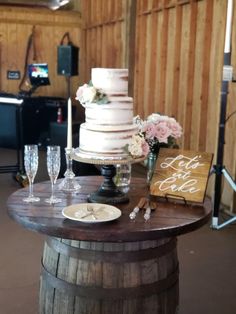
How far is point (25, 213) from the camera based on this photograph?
1.80 metres

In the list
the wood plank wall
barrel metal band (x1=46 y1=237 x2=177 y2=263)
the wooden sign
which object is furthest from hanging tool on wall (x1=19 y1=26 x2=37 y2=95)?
barrel metal band (x1=46 y1=237 x2=177 y2=263)

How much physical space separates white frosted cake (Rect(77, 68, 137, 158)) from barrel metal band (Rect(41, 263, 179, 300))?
0.52 m

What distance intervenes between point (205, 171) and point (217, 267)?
1400 mm

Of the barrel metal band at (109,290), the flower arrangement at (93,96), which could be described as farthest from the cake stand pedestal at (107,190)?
the barrel metal band at (109,290)

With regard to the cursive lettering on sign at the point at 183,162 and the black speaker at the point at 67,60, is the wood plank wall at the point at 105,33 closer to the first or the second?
the black speaker at the point at 67,60

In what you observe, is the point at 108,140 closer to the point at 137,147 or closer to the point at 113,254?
the point at 137,147

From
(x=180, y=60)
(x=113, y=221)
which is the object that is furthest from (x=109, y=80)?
(x=180, y=60)

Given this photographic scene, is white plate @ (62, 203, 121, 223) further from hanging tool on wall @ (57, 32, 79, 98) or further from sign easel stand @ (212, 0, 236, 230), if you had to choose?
hanging tool on wall @ (57, 32, 79, 98)

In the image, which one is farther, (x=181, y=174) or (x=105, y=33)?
(x=105, y=33)

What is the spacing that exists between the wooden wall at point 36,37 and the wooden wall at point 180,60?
142 cm

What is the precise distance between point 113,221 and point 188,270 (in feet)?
4.91

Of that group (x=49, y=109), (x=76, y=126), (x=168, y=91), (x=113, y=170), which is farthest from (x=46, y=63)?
(x=113, y=170)

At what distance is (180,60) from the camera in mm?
5125

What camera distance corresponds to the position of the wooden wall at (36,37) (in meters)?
8.06
